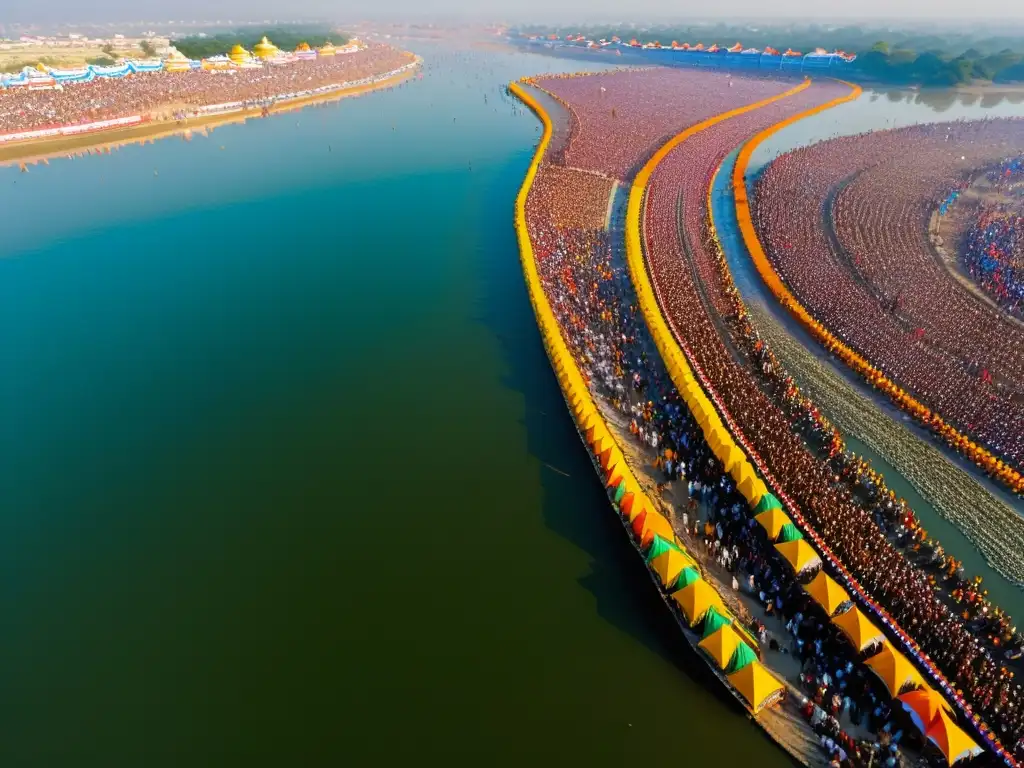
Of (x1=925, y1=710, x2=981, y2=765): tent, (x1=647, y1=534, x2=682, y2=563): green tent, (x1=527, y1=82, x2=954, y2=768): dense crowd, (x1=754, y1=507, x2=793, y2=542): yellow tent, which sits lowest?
(x1=527, y1=82, x2=954, y2=768): dense crowd

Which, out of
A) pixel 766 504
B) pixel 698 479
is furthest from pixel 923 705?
pixel 698 479

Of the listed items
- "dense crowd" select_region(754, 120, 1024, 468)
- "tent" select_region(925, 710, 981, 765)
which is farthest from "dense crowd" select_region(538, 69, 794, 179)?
"tent" select_region(925, 710, 981, 765)

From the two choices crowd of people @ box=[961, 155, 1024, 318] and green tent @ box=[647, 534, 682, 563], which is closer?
green tent @ box=[647, 534, 682, 563]

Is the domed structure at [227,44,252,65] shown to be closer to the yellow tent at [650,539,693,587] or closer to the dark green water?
the dark green water

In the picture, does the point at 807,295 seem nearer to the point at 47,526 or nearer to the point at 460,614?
the point at 460,614

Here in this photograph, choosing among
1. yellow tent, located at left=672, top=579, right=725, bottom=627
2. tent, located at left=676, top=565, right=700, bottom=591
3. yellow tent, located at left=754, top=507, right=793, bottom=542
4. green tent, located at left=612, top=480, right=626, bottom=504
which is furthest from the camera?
green tent, located at left=612, top=480, right=626, bottom=504

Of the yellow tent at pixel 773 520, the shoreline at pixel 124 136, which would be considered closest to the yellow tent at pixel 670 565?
the yellow tent at pixel 773 520

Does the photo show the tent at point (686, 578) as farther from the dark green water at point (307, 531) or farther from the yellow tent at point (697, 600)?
the dark green water at point (307, 531)

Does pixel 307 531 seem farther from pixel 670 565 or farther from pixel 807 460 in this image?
pixel 807 460
